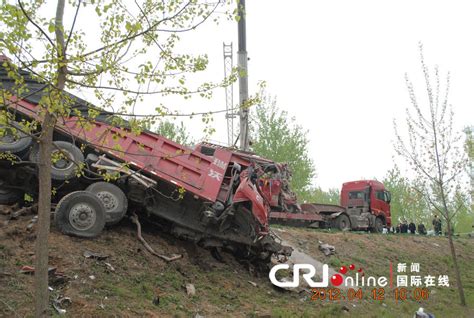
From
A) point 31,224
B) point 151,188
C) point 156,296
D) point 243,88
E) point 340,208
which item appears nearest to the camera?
point 156,296

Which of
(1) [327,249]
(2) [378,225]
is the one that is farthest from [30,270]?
(2) [378,225]

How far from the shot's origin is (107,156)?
9438mm

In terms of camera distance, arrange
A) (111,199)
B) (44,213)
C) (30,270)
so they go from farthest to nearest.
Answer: (111,199) → (30,270) → (44,213)

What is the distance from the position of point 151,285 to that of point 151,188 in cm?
212

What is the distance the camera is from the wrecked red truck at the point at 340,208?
41.0 ft

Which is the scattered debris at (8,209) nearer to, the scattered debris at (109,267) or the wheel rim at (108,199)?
the wheel rim at (108,199)

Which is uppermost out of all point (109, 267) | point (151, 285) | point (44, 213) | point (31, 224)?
point (44, 213)

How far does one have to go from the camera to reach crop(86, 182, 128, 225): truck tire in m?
9.33

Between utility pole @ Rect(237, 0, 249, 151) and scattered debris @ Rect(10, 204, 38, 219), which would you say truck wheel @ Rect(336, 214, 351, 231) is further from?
scattered debris @ Rect(10, 204, 38, 219)

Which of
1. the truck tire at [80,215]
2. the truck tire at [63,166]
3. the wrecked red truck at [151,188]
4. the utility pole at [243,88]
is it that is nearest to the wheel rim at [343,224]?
the utility pole at [243,88]

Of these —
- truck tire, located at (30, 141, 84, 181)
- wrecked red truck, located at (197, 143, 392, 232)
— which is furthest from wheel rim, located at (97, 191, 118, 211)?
wrecked red truck, located at (197, 143, 392, 232)

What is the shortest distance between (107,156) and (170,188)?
4.76 ft

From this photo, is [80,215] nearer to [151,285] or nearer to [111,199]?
[111,199]

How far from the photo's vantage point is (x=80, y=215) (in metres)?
8.73
